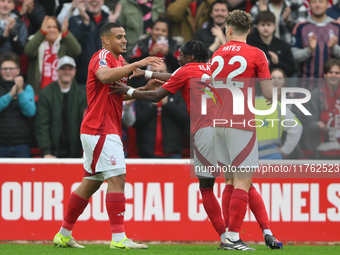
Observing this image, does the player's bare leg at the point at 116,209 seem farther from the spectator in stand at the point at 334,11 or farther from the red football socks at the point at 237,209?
the spectator in stand at the point at 334,11

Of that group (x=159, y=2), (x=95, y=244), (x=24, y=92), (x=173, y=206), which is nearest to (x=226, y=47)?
(x=173, y=206)

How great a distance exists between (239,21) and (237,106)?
822 mm

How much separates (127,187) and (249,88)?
2.56 meters

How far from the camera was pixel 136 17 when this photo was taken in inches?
424

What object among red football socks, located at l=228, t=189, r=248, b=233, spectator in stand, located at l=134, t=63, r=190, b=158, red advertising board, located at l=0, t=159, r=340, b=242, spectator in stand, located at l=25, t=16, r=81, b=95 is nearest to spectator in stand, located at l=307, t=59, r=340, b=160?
red advertising board, located at l=0, t=159, r=340, b=242

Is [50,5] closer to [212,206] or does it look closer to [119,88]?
[119,88]

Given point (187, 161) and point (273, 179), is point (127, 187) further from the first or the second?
point (273, 179)

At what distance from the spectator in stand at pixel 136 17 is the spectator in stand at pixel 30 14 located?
128 cm

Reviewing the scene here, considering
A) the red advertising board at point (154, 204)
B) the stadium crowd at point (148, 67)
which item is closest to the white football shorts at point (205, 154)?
the red advertising board at point (154, 204)

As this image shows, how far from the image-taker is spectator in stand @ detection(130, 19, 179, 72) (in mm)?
10062

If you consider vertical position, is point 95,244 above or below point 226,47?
below

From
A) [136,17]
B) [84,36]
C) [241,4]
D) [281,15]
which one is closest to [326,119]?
[281,15]

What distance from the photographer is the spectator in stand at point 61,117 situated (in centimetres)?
951

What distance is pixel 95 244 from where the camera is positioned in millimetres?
8227
